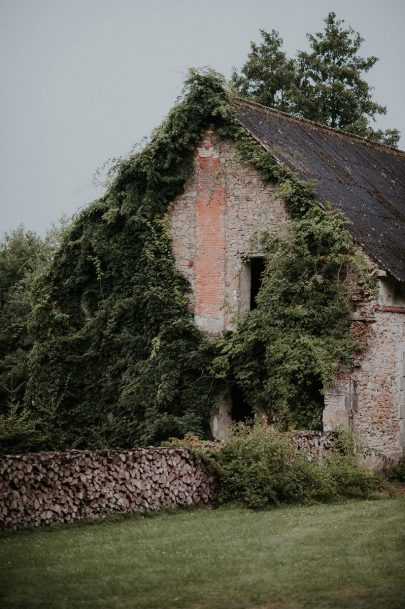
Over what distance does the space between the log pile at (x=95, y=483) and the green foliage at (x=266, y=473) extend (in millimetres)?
411

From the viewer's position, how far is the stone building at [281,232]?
1798cm

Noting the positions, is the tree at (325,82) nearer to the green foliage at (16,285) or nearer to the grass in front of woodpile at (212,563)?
the green foliage at (16,285)

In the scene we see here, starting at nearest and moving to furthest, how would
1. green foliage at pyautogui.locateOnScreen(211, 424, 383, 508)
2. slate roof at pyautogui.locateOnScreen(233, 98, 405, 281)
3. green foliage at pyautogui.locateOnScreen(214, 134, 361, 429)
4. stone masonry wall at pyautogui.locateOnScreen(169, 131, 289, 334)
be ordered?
green foliage at pyautogui.locateOnScreen(211, 424, 383, 508) < green foliage at pyautogui.locateOnScreen(214, 134, 361, 429) < slate roof at pyautogui.locateOnScreen(233, 98, 405, 281) < stone masonry wall at pyautogui.locateOnScreen(169, 131, 289, 334)

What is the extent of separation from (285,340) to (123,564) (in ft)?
28.2

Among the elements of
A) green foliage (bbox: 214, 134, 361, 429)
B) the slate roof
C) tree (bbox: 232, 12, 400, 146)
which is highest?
tree (bbox: 232, 12, 400, 146)

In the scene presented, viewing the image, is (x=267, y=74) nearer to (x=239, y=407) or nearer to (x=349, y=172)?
→ (x=349, y=172)

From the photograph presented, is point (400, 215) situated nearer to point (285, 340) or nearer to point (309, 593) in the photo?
point (285, 340)

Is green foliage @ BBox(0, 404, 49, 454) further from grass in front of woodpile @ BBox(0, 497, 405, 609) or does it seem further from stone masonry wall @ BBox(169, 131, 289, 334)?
stone masonry wall @ BBox(169, 131, 289, 334)

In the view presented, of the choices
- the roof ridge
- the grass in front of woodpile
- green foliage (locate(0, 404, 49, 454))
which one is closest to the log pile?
the grass in front of woodpile

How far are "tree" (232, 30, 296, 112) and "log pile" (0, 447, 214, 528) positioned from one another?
23.8 m

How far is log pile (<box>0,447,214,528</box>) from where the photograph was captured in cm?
1247

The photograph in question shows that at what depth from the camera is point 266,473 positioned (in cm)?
1473

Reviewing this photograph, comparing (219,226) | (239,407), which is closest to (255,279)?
(219,226)

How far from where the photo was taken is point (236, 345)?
18.9 metres
